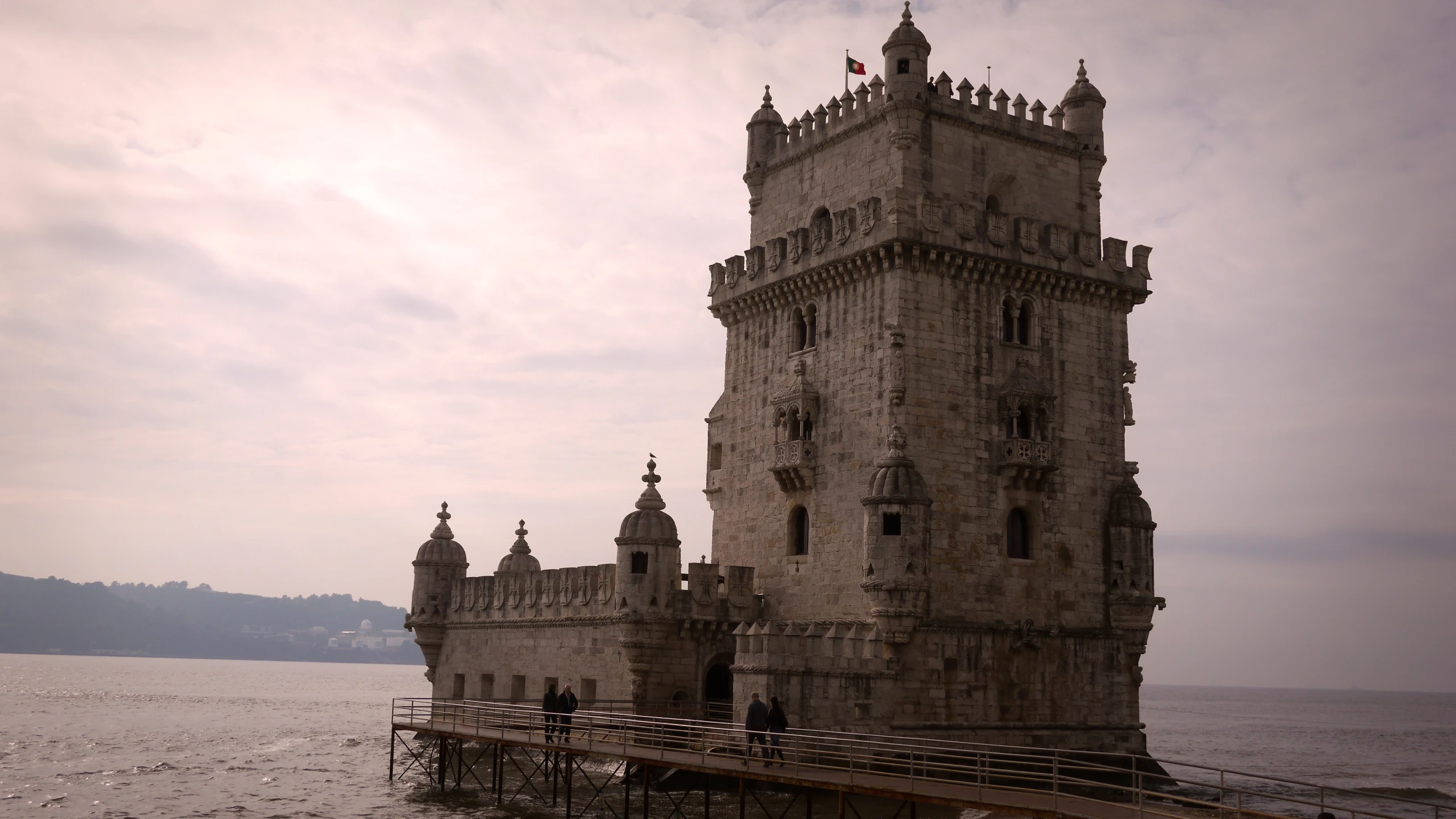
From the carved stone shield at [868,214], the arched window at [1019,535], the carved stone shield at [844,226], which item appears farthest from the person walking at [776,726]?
the carved stone shield at [844,226]

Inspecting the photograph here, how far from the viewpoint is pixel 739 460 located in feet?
140

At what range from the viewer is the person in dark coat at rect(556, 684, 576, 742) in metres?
34.2

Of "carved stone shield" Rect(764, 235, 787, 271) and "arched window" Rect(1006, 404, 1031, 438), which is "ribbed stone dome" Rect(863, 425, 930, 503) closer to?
"arched window" Rect(1006, 404, 1031, 438)

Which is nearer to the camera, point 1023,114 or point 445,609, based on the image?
point 1023,114

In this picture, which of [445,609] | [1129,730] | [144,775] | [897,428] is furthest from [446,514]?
[1129,730]

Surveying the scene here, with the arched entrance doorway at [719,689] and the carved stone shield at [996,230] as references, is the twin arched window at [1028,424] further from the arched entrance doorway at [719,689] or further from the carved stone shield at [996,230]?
the arched entrance doorway at [719,689]

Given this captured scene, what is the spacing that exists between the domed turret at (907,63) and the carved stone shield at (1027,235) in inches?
185

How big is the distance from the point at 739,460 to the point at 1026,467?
963cm

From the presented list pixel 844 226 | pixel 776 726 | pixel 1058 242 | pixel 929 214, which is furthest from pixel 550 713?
pixel 1058 242

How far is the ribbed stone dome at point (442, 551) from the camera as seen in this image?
53594 mm

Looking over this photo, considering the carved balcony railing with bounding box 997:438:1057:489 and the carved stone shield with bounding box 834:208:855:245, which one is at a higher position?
the carved stone shield with bounding box 834:208:855:245

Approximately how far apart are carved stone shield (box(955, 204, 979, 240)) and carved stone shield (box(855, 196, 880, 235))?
2.26 m

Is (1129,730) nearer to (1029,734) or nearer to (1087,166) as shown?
(1029,734)

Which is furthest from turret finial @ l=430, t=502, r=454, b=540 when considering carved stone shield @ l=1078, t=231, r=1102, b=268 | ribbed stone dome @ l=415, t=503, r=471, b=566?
carved stone shield @ l=1078, t=231, r=1102, b=268
